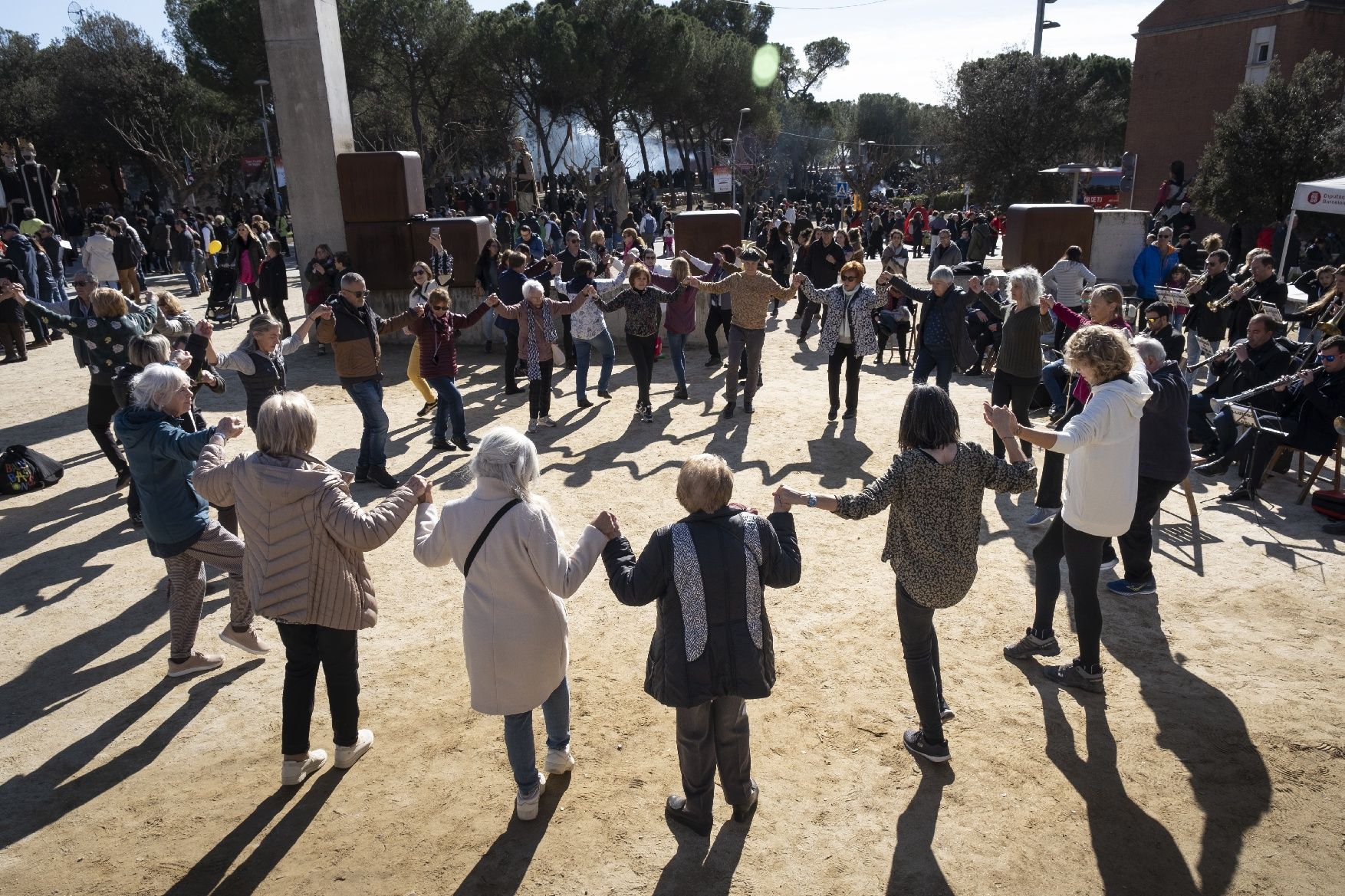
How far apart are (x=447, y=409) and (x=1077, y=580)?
5.88 meters

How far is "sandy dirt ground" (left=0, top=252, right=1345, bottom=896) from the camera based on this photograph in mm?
3287

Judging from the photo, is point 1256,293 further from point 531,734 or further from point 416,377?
point 531,734

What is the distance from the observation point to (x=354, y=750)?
3855mm

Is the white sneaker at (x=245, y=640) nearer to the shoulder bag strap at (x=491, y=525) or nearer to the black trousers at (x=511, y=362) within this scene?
the shoulder bag strap at (x=491, y=525)

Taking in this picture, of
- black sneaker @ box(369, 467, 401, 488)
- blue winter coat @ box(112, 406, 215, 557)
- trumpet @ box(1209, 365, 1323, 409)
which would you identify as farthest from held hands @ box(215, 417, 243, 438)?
trumpet @ box(1209, 365, 1323, 409)

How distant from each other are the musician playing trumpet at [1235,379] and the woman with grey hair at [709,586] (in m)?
6.25

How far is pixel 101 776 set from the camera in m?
3.87

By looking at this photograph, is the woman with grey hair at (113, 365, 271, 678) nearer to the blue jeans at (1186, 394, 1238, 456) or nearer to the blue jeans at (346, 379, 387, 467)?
the blue jeans at (346, 379, 387, 467)

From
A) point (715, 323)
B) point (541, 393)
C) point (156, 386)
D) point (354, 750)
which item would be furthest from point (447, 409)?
point (354, 750)

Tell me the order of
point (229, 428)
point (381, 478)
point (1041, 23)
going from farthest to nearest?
point (1041, 23) → point (381, 478) → point (229, 428)

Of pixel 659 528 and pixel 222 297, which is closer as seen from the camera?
pixel 659 528

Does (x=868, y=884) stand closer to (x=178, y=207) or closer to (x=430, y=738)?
(x=430, y=738)

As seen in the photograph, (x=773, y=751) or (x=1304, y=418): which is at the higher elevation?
(x=1304, y=418)

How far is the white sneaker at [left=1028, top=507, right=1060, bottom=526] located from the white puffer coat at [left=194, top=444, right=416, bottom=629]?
193 inches
